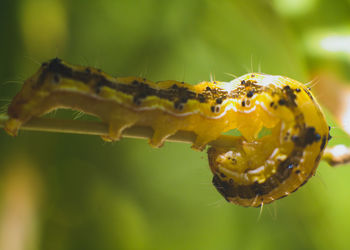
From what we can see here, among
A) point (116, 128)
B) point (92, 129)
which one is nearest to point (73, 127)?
point (92, 129)

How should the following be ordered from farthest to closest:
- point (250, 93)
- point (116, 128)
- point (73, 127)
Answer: point (250, 93), point (116, 128), point (73, 127)

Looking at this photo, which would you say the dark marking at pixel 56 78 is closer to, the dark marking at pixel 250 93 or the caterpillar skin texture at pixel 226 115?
the caterpillar skin texture at pixel 226 115

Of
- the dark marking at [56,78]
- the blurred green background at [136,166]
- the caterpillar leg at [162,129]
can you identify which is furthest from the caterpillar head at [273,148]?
the blurred green background at [136,166]

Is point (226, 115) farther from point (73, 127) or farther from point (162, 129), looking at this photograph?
point (73, 127)

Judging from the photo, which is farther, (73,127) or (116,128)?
(116,128)

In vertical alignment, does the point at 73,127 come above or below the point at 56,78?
below
